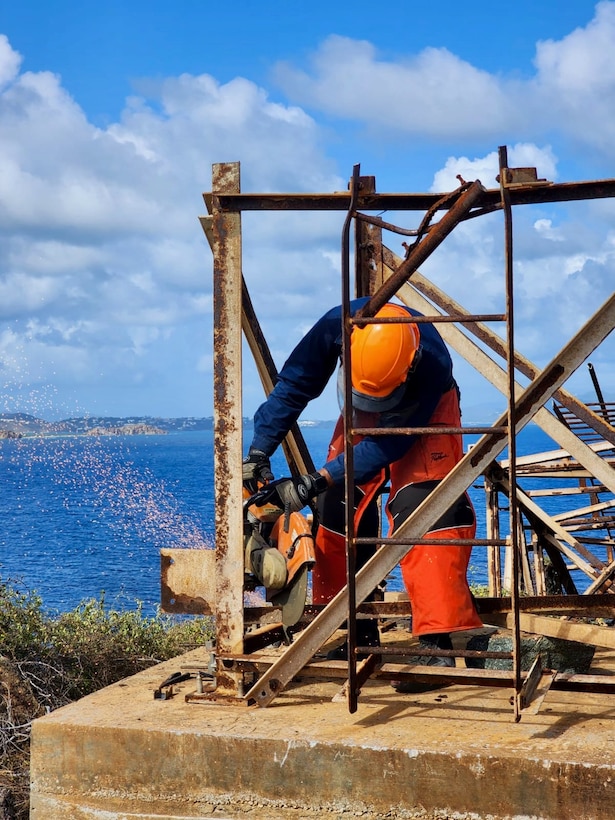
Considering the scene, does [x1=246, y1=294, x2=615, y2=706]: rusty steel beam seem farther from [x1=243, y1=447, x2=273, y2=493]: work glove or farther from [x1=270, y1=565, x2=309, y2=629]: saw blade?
[x1=243, y1=447, x2=273, y2=493]: work glove

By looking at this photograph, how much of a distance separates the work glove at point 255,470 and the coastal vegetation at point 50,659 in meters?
2.34

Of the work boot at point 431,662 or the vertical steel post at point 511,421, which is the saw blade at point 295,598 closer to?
the work boot at point 431,662

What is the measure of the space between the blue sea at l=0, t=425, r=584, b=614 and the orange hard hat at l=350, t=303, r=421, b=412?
82.0 inches

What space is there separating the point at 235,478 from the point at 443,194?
5.33ft

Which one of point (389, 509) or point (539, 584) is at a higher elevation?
point (389, 509)

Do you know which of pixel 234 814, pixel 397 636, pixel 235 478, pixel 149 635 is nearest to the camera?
pixel 234 814

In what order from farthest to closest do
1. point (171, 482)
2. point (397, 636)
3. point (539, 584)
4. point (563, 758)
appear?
point (171, 482) < point (539, 584) < point (397, 636) < point (563, 758)

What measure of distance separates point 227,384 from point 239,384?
0.20 feet

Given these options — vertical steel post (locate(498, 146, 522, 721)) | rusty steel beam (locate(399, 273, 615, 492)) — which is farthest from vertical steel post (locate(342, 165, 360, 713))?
rusty steel beam (locate(399, 273, 615, 492))

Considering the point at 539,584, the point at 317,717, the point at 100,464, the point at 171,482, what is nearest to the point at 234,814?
the point at 317,717

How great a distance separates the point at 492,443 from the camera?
449cm

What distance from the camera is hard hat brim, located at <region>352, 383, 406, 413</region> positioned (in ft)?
16.4

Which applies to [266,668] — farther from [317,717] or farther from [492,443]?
[492,443]

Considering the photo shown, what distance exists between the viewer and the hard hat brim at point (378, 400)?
5.01 meters
